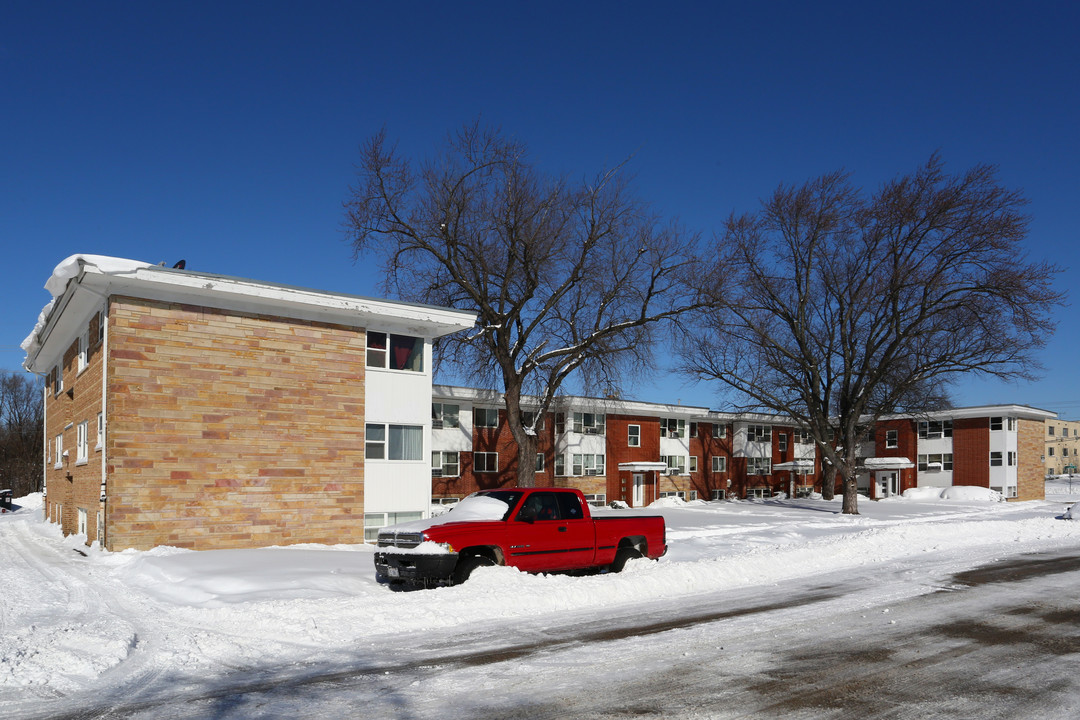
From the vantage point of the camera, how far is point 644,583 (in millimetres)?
13570

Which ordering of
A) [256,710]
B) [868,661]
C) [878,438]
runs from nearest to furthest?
[256,710] < [868,661] < [878,438]

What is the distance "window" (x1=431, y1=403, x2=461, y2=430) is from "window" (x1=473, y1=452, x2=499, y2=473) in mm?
2169

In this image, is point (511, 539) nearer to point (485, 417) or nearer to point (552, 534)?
point (552, 534)

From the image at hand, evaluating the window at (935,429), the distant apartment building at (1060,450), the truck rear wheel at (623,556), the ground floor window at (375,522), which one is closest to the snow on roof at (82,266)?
the ground floor window at (375,522)

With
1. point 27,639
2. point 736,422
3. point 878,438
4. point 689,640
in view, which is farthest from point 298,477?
point 878,438

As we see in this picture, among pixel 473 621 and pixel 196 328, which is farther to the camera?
pixel 196 328

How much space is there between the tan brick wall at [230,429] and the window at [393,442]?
0.60 m

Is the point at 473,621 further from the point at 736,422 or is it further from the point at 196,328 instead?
the point at 736,422

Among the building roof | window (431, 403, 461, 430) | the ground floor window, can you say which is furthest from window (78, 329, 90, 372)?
window (431, 403, 461, 430)

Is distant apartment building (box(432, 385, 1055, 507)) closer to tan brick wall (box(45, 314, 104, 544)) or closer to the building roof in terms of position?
the building roof

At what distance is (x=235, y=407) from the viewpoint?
1975cm

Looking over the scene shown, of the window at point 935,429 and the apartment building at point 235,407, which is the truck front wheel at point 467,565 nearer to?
the apartment building at point 235,407

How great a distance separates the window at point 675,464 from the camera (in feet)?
174

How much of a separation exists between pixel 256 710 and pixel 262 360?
14623 millimetres
